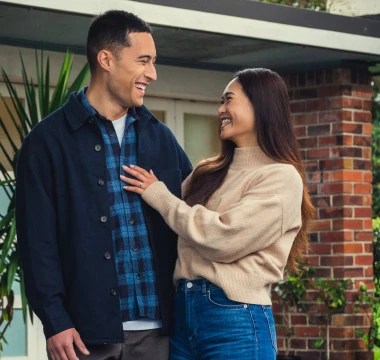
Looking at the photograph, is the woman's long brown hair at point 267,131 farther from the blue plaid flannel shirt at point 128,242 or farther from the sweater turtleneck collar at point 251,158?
the blue plaid flannel shirt at point 128,242

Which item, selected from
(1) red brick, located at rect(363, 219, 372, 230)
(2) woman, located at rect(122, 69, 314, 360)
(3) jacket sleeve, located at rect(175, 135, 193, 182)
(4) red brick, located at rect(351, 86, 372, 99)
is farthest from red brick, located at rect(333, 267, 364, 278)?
(2) woman, located at rect(122, 69, 314, 360)

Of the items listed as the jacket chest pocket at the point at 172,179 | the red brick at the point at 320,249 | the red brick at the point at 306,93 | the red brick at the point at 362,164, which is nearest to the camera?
the jacket chest pocket at the point at 172,179

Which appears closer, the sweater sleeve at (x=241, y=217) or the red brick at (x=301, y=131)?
the sweater sleeve at (x=241, y=217)

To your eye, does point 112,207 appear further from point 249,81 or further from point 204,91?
point 204,91

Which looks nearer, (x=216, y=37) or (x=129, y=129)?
(x=129, y=129)

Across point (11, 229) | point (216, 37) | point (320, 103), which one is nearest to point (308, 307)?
point (320, 103)

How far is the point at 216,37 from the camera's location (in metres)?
7.63

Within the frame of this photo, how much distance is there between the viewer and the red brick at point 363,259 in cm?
869

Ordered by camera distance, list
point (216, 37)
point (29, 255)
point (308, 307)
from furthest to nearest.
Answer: point (308, 307)
point (216, 37)
point (29, 255)

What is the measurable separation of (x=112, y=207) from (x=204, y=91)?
5.17 meters

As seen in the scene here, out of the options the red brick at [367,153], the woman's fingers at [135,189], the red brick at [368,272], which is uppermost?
the red brick at [367,153]

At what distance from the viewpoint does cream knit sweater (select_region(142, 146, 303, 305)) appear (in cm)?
381

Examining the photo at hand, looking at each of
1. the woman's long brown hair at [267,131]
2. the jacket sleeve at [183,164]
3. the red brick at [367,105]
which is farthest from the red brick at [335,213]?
the woman's long brown hair at [267,131]

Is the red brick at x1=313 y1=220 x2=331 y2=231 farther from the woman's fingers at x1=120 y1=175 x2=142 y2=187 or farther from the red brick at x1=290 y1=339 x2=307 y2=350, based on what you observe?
the woman's fingers at x1=120 y1=175 x2=142 y2=187
